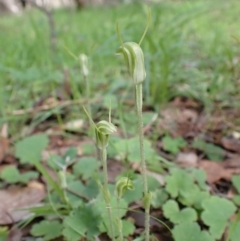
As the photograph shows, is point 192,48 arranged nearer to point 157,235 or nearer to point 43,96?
point 43,96

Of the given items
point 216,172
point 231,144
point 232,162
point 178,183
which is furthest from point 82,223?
point 231,144

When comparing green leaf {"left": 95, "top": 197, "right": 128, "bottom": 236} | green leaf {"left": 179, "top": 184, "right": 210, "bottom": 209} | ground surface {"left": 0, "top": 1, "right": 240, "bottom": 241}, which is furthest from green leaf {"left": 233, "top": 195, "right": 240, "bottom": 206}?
green leaf {"left": 95, "top": 197, "right": 128, "bottom": 236}

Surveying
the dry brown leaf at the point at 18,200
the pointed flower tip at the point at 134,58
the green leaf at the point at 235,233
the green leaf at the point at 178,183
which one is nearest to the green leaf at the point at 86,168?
the dry brown leaf at the point at 18,200

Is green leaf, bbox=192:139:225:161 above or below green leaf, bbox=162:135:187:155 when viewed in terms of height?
below

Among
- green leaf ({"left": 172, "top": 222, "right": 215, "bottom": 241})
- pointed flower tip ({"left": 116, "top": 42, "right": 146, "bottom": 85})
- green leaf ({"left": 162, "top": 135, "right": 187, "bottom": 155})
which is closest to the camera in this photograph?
pointed flower tip ({"left": 116, "top": 42, "right": 146, "bottom": 85})

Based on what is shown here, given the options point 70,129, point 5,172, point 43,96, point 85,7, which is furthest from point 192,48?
point 85,7

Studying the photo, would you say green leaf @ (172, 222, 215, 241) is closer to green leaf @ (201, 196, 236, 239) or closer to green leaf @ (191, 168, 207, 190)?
green leaf @ (201, 196, 236, 239)
